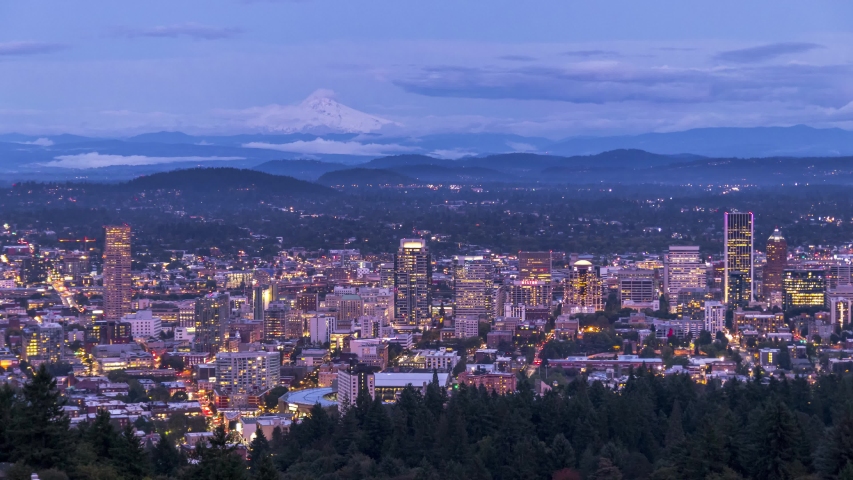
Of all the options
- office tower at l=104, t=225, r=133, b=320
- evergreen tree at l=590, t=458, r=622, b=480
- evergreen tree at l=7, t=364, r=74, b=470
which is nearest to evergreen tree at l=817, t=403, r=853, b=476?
evergreen tree at l=590, t=458, r=622, b=480

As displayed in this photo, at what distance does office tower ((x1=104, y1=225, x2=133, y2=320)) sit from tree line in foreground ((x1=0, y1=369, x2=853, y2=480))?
75.8 feet

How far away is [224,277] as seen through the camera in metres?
54.5

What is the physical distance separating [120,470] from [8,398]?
1556 mm

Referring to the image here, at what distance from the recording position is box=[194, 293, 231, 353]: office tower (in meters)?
38.6

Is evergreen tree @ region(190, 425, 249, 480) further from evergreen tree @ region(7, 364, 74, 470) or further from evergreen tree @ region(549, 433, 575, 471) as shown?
evergreen tree @ region(549, 433, 575, 471)

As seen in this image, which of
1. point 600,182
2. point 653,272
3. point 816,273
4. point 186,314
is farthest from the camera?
point 600,182

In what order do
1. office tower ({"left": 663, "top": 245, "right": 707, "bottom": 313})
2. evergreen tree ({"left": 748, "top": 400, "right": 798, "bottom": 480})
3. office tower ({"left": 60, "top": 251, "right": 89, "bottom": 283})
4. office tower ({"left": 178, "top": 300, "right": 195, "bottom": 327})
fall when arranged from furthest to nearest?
office tower ({"left": 60, "top": 251, "right": 89, "bottom": 283})
office tower ({"left": 663, "top": 245, "right": 707, "bottom": 313})
office tower ({"left": 178, "top": 300, "right": 195, "bottom": 327})
evergreen tree ({"left": 748, "top": 400, "right": 798, "bottom": 480})

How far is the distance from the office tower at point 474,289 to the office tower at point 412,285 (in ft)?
3.07

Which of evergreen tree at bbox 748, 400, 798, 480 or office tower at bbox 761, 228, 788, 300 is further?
office tower at bbox 761, 228, 788, 300

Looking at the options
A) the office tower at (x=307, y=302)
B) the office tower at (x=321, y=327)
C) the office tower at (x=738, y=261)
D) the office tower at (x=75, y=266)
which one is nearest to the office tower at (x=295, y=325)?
the office tower at (x=321, y=327)

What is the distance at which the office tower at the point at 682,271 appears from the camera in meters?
51.6

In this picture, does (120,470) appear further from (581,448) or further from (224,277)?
(224,277)

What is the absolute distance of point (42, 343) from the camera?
121ft

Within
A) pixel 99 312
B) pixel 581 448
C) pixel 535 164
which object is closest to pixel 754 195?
pixel 535 164
